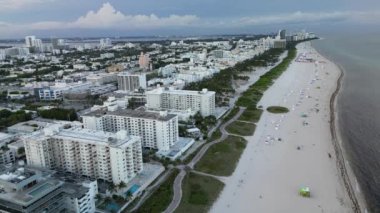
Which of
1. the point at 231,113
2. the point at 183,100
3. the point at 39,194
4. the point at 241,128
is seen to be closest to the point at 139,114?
the point at 183,100

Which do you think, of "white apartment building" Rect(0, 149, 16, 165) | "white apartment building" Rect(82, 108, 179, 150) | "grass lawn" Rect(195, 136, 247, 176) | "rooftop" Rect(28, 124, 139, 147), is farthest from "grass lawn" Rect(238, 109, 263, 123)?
"white apartment building" Rect(0, 149, 16, 165)

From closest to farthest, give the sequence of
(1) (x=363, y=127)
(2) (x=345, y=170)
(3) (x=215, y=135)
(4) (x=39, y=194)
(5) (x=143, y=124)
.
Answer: (4) (x=39, y=194), (2) (x=345, y=170), (5) (x=143, y=124), (3) (x=215, y=135), (1) (x=363, y=127)

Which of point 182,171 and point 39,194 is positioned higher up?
point 39,194

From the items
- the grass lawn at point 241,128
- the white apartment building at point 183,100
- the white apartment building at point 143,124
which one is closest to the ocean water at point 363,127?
the grass lawn at point 241,128

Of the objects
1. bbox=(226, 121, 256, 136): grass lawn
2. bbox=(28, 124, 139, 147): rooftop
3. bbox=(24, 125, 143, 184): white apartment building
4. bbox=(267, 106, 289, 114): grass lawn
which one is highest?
bbox=(28, 124, 139, 147): rooftop

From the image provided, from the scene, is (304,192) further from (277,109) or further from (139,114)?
(277,109)

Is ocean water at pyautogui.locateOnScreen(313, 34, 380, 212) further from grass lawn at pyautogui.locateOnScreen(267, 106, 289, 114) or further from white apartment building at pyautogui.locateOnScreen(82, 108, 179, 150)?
white apartment building at pyautogui.locateOnScreen(82, 108, 179, 150)

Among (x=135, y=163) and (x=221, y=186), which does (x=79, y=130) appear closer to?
(x=135, y=163)
